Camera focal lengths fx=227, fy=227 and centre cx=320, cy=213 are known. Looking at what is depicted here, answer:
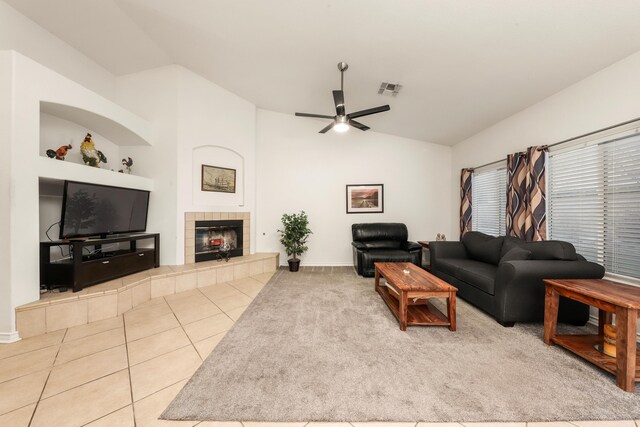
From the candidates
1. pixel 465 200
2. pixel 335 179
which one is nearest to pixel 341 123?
pixel 335 179

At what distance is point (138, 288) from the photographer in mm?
2949

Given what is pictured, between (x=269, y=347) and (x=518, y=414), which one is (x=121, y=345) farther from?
(x=518, y=414)

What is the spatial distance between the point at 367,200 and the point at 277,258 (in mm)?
2377

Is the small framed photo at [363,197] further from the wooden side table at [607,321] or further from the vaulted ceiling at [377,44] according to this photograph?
the wooden side table at [607,321]

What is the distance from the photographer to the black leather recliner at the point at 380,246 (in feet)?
13.6

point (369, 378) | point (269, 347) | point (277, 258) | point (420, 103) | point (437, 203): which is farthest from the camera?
point (437, 203)

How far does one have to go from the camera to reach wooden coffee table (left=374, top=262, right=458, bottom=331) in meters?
2.29

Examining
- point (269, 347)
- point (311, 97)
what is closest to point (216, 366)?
point (269, 347)

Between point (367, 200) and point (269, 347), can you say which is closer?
point (269, 347)

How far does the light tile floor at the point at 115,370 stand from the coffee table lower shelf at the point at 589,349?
0.46 metres

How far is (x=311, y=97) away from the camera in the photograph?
4.04 m

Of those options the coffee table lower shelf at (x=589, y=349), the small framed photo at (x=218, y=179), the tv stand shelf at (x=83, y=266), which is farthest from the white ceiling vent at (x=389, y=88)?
the tv stand shelf at (x=83, y=266)

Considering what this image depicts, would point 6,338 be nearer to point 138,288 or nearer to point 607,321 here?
point 138,288

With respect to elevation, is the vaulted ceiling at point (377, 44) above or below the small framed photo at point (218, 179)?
above
